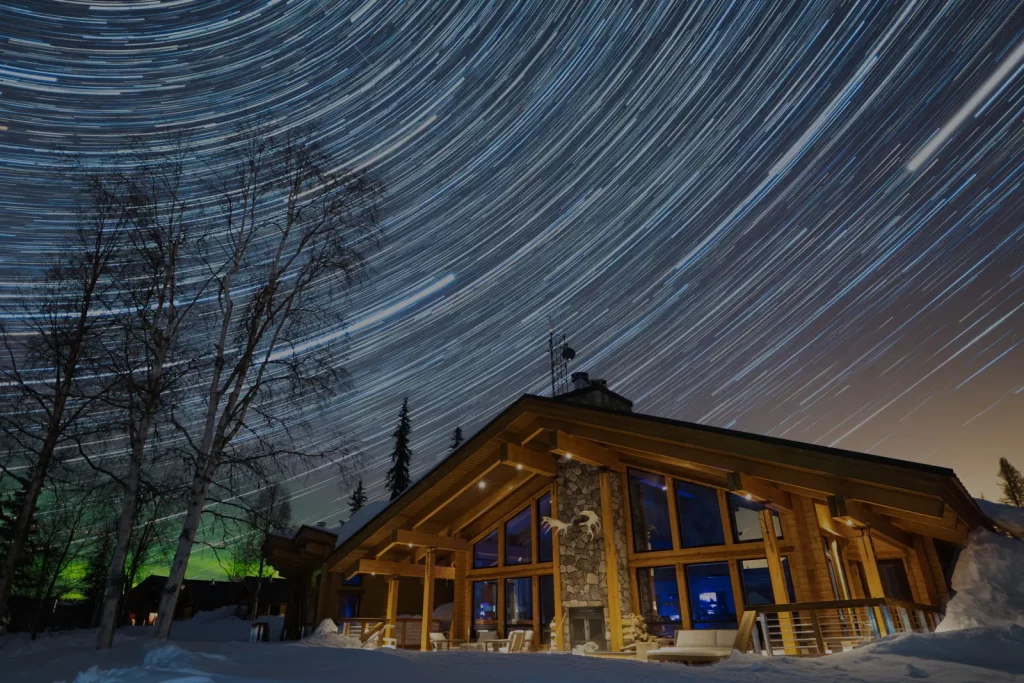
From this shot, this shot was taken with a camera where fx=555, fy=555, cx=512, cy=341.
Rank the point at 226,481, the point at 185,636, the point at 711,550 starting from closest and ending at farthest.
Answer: the point at 226,481 → the point at 711,550 → the point at 185,636

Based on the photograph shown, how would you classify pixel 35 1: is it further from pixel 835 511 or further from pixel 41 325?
pixel 835 511

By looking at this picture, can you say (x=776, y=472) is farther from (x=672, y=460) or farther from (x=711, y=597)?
(x=711, y=597)

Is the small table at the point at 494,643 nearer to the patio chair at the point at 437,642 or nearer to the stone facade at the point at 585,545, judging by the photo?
the patio chair at the point at 437,642

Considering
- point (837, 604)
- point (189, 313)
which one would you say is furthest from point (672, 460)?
point (189, 313)

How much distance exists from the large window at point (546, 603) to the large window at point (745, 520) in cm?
440

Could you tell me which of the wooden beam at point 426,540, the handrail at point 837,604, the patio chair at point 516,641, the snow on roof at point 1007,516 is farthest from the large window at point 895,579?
the wooden beam at point 426,540

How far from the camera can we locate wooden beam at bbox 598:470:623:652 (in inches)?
409

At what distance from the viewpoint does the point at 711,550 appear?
1039 cm

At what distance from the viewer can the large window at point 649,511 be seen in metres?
11.2

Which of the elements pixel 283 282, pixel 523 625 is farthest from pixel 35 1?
pixel 523 625

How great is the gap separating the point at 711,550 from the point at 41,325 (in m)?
12.8

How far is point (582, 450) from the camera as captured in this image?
1105cm

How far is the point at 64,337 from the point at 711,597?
1251 cm

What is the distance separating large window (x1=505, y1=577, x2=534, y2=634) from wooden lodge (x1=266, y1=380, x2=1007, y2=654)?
0.03 meters
